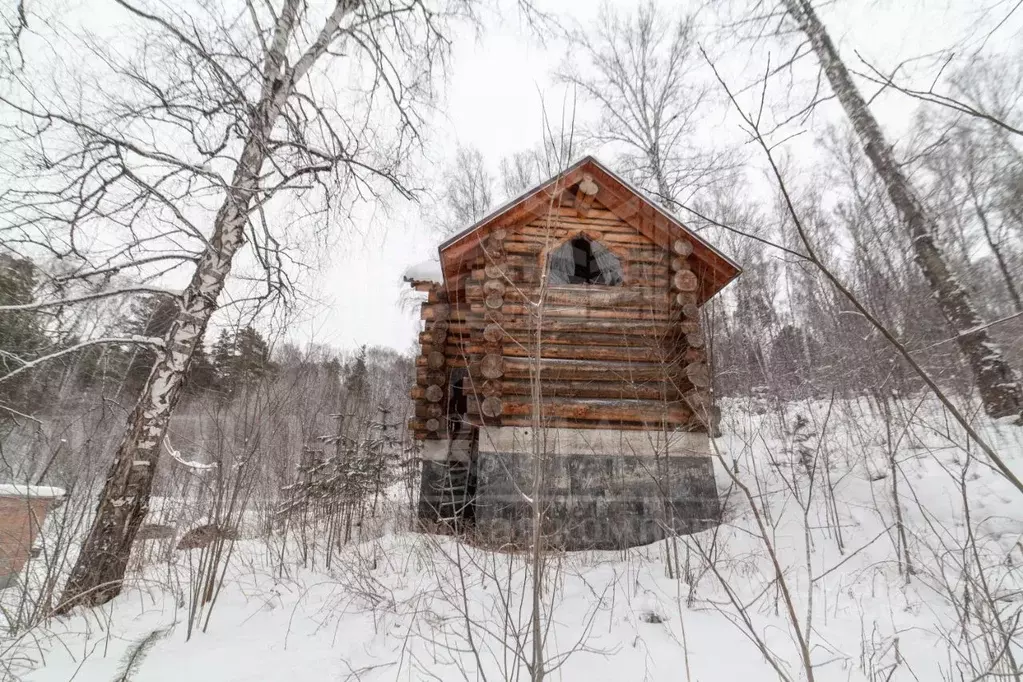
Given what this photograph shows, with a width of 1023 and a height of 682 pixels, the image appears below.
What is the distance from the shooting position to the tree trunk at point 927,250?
612 cm

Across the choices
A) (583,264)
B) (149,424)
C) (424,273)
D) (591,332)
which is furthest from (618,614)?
(583,264)

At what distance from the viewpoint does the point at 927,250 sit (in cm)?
677

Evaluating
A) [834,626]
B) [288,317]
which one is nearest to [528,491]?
[834,626]

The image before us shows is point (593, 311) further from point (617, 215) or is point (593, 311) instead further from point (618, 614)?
point (618, 614)

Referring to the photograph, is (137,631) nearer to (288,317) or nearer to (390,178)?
(288,317)

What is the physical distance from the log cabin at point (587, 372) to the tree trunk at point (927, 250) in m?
2.61

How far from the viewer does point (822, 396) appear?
485 inches

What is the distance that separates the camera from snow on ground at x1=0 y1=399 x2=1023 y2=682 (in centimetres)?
298

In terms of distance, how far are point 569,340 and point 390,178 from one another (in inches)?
134

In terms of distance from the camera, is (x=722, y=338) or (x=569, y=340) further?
(x=722, y=338)

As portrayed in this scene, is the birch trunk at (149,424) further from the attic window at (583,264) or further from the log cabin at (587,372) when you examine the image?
the attic window at (583,264)

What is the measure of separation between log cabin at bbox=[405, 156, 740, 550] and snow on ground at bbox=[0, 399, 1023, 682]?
0.69 metres

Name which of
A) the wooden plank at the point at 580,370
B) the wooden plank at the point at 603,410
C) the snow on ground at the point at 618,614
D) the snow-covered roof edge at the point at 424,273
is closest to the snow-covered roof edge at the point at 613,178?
the snow-covered roof edge at the point at 424,273

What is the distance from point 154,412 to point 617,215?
6547 millimetres
